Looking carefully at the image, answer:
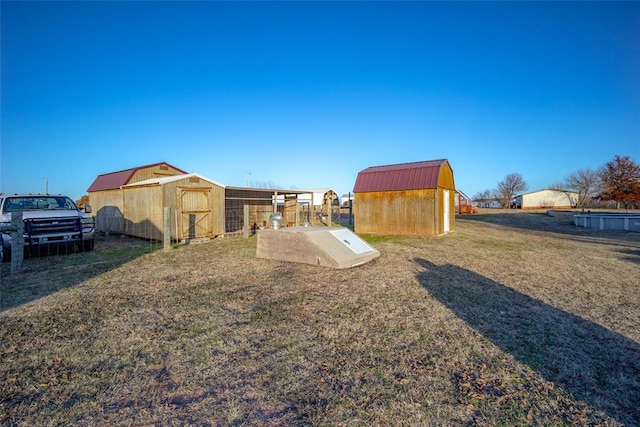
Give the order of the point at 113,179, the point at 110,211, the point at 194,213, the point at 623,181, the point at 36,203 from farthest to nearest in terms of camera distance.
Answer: the point at 623,181 → the point at 113,179 → the point at 110,211 → the point at 194,213 → the point at 36,203

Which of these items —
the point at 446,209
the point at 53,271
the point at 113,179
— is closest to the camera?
the point at 53,271

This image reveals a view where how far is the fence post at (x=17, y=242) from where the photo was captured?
712 centimetres

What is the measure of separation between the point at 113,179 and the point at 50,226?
13071 mm

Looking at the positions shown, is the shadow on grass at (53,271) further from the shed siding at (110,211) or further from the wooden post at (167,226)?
the shed siding at (110,211)

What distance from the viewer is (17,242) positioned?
7309 mm

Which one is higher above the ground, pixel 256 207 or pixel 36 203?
pixel 36 203

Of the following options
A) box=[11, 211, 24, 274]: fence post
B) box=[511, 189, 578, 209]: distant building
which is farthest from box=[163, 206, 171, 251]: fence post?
box=[511, 189, 578, 209]: distant building

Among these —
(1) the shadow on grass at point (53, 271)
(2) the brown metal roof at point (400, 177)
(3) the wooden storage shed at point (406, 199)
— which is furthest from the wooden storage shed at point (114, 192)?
(2) the brown metal roof at point (400, 177)

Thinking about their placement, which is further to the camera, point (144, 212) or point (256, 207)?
point (256, 207)

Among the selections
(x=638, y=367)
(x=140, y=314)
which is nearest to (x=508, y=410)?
(x=638, y=367)

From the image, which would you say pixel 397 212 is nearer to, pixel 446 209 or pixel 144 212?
pixel 446 209

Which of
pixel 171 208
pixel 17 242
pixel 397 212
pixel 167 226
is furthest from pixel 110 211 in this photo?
pixel 397 212

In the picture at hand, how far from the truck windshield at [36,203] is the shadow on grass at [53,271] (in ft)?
4.83

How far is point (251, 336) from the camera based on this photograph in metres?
3.96
